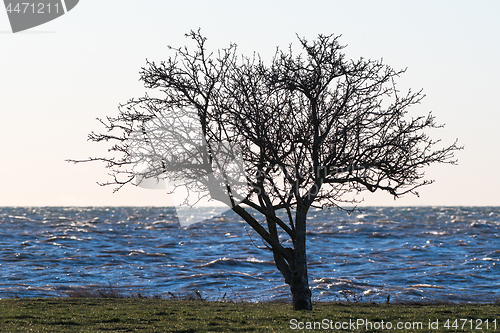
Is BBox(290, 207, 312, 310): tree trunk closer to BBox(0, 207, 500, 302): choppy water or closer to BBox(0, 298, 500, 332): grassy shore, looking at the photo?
A: BBox(0, 298, 500, 332): grassy shore

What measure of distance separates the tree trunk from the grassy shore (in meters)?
0.73

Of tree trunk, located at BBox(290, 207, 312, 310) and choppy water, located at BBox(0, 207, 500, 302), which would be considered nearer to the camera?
tree trunk, located at BBox(290, 207, 312, 310)

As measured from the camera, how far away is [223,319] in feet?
57.2

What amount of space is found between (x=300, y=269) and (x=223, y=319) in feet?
9.70

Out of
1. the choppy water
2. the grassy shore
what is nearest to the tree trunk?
the grassy shore

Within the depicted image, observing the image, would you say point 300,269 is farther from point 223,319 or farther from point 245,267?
point 245,267

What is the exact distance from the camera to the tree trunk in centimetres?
1797

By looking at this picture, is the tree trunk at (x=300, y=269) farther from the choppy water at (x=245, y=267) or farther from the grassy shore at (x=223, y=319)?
the choppy water at (x=245, y=267)

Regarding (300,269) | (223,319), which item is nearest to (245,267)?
(300,269)

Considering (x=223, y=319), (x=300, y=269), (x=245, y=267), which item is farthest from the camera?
(x=245, y=267)

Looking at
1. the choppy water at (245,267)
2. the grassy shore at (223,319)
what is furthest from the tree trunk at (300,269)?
the choppy water at (245,267)

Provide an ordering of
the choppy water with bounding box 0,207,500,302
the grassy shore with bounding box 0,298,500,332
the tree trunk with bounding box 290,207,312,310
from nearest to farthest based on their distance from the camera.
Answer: the grassy shore with bounding box 0,298,500,332 → the tree trunk with bounding box 290,207,312,310 → the choppy water with bounding box 0,207,500,302

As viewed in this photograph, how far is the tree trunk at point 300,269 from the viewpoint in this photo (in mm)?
17973

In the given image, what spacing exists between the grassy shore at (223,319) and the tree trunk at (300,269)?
73 cm
